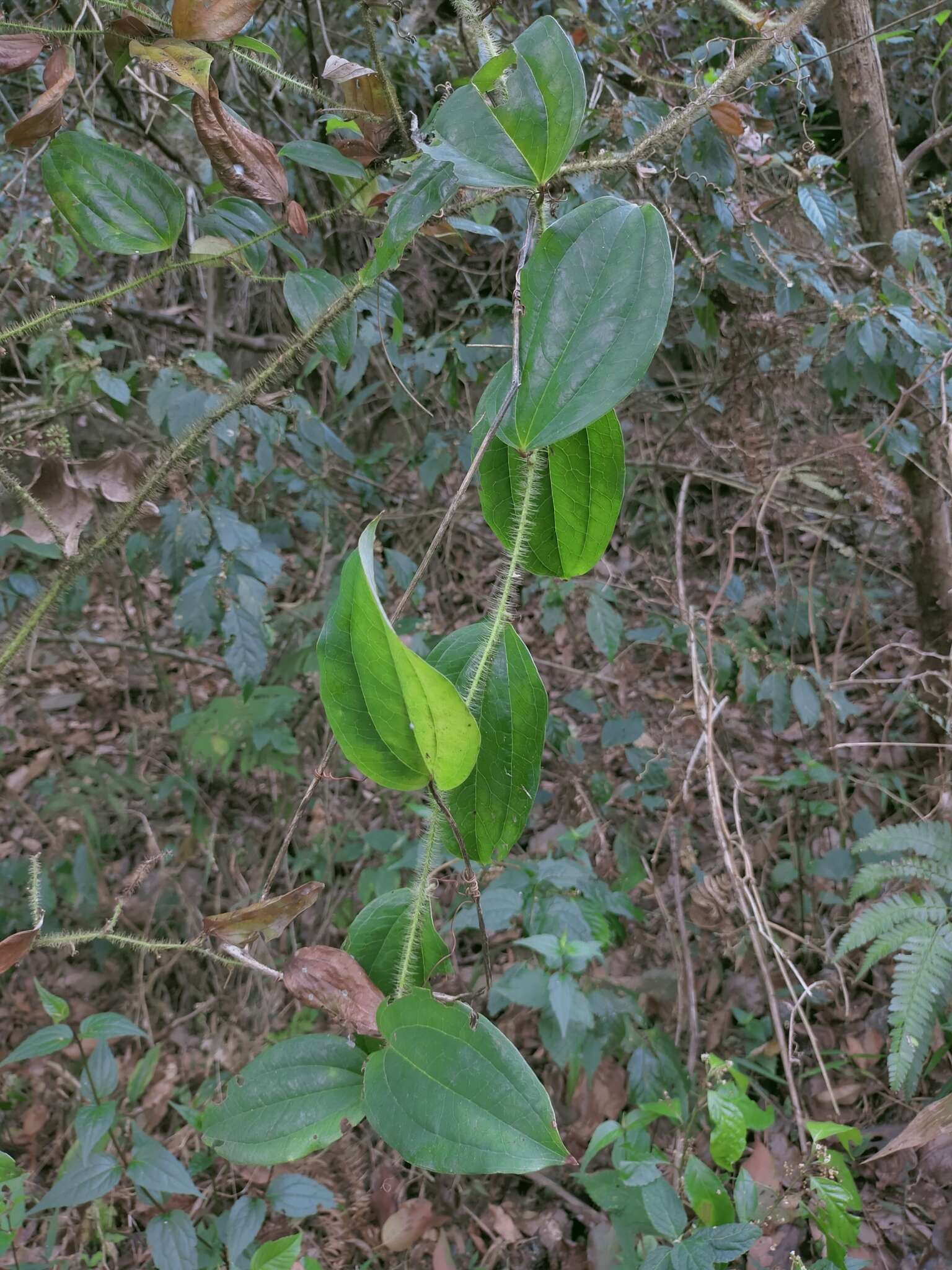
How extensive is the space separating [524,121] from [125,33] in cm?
47

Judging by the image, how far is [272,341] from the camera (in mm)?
2498

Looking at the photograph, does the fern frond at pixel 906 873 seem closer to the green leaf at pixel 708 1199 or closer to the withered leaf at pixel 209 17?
the green leaf at pixel 708 1199

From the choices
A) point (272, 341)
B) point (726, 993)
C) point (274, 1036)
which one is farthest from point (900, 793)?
point (272, 341)

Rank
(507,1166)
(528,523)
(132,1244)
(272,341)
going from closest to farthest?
(507,1166) → (528,523) → (132,1244) → (272,341)

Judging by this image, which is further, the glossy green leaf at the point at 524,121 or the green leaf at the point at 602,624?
the green leaf at the point at 602,624

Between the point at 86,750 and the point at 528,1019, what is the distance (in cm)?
183

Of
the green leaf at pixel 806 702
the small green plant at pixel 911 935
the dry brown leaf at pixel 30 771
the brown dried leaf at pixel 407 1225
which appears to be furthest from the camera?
the dry brown leaf at pixel 30 771

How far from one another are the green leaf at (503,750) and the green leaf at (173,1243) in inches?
44.6

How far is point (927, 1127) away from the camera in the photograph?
78cm

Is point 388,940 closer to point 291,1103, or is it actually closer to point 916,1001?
point 291,1103

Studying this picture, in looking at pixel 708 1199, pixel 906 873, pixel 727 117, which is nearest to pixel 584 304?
pixel 727 117

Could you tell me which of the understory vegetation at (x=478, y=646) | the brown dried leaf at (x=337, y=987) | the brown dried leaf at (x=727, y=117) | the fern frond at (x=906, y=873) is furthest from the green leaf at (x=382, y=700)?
the fern frond at (x=906, y=873)

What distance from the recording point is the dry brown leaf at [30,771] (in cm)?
266

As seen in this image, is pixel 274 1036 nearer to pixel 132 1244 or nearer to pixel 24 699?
pixel 132 1244
